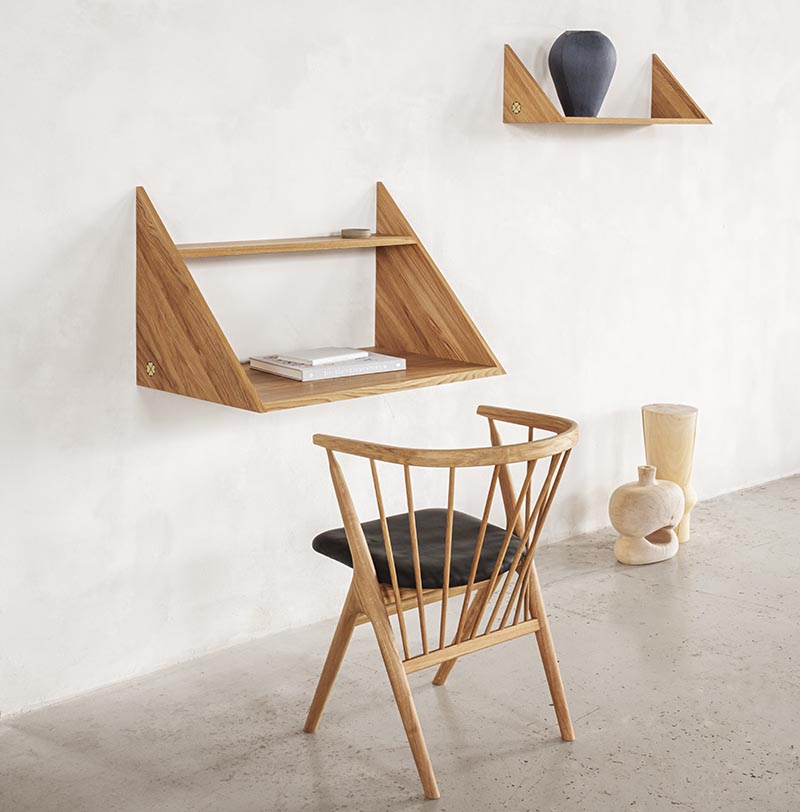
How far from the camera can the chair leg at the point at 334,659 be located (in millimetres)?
2905

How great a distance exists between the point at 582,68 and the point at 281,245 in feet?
4.66

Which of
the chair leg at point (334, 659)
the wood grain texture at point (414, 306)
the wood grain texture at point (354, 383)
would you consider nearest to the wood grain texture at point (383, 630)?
the chair leg at point (334, 659)

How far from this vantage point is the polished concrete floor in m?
2.71

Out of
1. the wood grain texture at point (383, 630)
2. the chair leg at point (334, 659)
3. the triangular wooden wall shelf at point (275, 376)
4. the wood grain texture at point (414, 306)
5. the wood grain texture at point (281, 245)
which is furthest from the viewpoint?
the wood grain texture at point (414, 306)

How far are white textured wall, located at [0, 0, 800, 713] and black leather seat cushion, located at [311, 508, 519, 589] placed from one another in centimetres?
69

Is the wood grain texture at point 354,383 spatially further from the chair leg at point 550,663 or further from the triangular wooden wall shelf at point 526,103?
the triangular wooden wall shelf at point 526,103

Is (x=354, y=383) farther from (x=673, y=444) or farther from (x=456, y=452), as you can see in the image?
(x=673, y=444)

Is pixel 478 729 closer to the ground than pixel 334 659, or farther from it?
closer to the ground

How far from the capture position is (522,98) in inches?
160

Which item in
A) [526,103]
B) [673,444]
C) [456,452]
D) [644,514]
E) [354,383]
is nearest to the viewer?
[456,452]

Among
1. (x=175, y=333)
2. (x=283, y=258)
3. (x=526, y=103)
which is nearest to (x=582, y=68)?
(x=526, y=103)

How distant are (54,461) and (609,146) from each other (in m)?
2.47

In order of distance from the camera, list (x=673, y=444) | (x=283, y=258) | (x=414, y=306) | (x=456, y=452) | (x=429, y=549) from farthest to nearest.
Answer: (x=673, y=444) → (x=414, y=306) → (x=283, y=258) → (x=429, y=549) → (x=456, y=452)

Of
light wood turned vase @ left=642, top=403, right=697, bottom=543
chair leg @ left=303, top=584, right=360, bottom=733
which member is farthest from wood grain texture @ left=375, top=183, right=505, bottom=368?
light wood turned vase @ left=642, top=403, right=697, bottom=543
